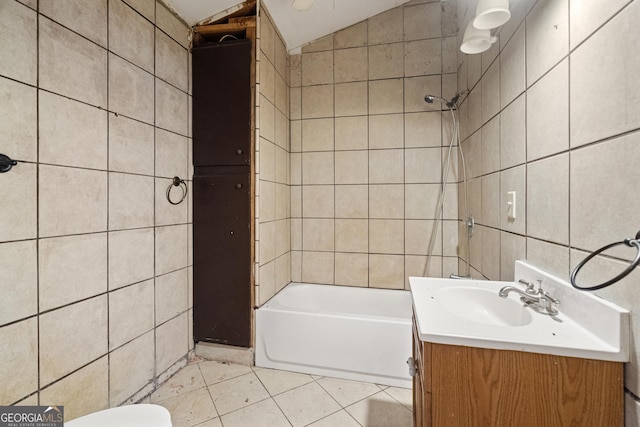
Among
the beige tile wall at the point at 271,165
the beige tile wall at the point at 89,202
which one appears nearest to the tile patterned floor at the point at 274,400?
the beige tile wall at the point at 89,202

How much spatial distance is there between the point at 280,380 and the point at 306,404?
10.9 inches

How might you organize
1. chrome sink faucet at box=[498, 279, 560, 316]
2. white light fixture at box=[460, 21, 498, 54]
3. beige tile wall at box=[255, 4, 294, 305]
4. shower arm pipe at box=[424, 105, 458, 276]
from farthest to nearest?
shower arm pipe at box=[424, 105, 458, 276] → beige tile wall at box=[255, 4, 294, 305] → white light fixture at box=[460, 21, 498, 54] → chrome sink faucet at box=[498, 279, 560, 316]

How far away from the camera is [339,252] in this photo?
2.43 metres

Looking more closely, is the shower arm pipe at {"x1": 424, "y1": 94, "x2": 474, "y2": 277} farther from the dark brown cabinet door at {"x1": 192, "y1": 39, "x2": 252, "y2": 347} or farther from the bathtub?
the dark brown cabinet door at {"x1": 192, "y1": 39, "x2": 252, "y2": 347}

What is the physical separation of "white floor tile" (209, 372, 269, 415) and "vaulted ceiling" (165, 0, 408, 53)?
7.71 ft

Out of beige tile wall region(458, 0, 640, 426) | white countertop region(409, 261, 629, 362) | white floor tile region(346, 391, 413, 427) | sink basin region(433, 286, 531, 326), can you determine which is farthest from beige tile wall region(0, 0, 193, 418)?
beige tile wall region(458, 0, 640, 426)

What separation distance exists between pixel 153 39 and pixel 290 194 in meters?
1.42

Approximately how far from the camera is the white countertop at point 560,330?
0.66m

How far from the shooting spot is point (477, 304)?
116 centimetres

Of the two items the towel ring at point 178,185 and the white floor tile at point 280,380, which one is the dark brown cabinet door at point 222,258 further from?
the white floor tile at point 280,380

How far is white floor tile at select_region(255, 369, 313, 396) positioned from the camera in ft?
5.52

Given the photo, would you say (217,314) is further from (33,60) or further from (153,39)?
(153,39)

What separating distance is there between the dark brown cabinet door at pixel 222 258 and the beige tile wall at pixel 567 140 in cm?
149

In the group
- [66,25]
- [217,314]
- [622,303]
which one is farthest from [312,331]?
[66,25]
